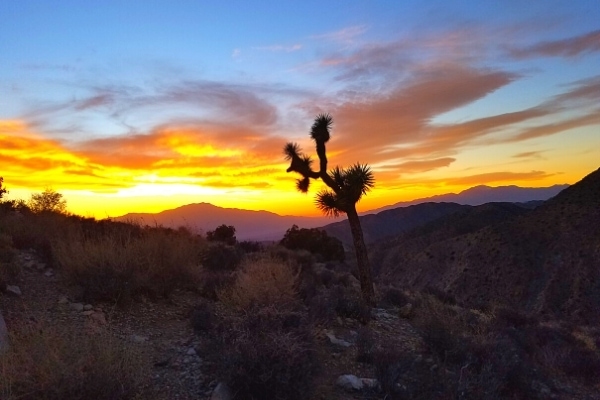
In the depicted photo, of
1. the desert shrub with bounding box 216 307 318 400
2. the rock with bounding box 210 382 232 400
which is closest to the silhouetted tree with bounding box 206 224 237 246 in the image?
the desert shrub with bounding box 216 307 318 400

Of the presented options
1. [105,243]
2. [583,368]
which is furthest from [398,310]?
[105,243]

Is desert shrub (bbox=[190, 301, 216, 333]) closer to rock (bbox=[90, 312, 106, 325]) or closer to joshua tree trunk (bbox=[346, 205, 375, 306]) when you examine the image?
rock (bbox=[90, 312, 106, 325])

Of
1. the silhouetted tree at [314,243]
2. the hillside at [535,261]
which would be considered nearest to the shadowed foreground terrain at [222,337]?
the silhouetted tree at [314,243]

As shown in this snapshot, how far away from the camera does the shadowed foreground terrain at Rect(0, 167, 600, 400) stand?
5.43m

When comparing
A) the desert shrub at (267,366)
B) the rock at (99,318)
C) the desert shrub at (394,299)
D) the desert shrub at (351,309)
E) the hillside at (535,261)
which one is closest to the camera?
the desert shrub at (267,366)

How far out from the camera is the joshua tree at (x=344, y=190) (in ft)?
45.8

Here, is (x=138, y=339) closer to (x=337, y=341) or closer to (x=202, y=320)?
(x=202, y=320)

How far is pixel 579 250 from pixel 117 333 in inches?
1653

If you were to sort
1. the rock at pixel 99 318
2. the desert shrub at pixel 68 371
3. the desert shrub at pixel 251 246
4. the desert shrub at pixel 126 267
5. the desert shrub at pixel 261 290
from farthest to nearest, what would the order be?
the desert shrub at pixel 251 246, the desert shrub at pixel 126 267, the desert shrub at pixel 261 290, the rock at pixel 99 318, the desert shrub at pixel 68 371

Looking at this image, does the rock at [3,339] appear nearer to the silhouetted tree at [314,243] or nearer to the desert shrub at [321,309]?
the desert shrub at [321,309]

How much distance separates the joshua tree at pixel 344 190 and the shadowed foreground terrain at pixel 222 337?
4.07 ft

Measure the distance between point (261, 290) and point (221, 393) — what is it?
10.7 feet

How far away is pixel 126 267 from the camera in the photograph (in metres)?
9.57

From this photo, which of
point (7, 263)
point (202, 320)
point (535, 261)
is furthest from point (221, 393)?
point (535, 261)
